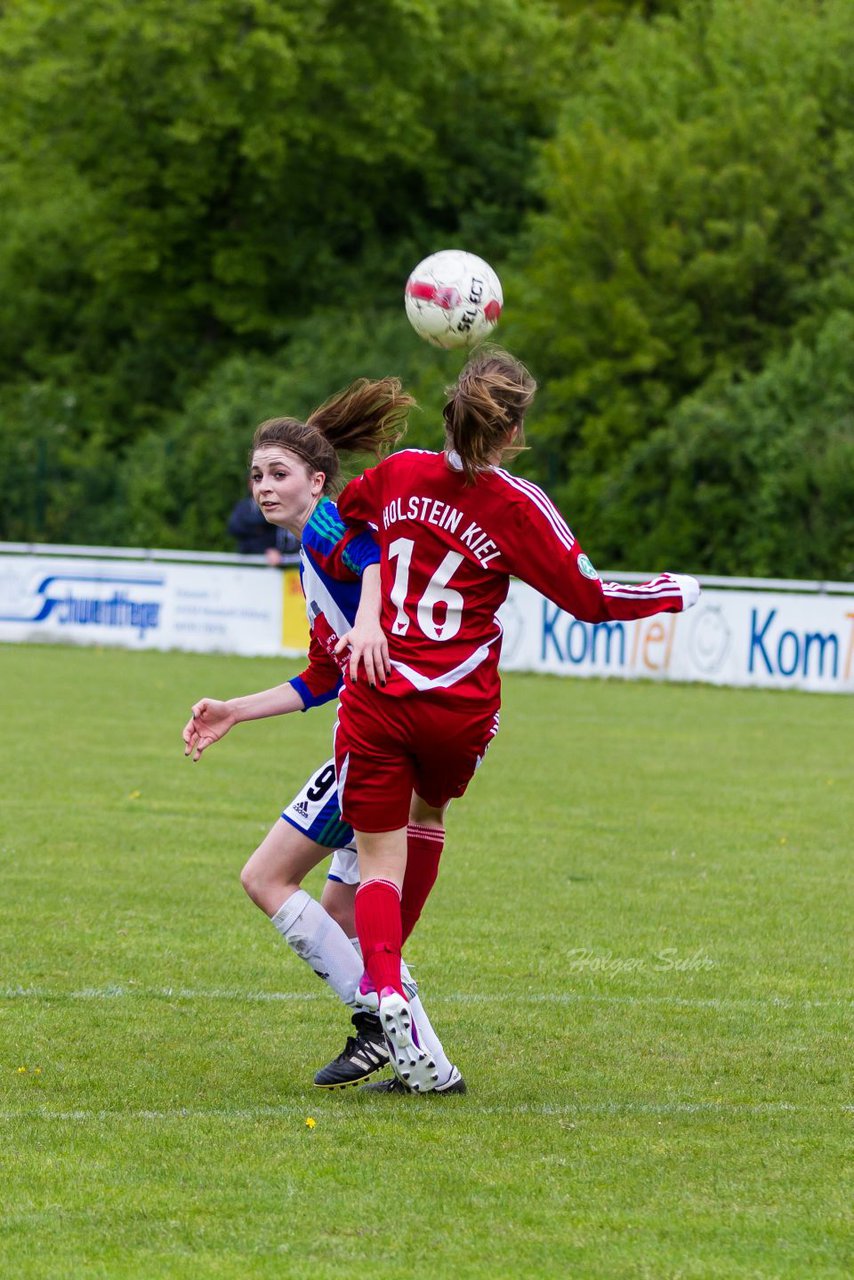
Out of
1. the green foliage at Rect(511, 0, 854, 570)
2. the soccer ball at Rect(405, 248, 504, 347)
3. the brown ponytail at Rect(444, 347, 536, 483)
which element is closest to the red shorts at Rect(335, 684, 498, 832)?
the brown ponytail at Rect(444, 347, 536, 483)

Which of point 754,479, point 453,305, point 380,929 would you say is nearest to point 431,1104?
point 380,929

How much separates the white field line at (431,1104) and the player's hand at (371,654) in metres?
1.15

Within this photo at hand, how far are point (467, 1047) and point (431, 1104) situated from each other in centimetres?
70

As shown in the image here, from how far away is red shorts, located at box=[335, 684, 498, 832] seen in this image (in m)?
4.90

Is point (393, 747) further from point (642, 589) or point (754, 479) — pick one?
point (754, 479)

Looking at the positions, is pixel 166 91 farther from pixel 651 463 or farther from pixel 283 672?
pixel 283 672

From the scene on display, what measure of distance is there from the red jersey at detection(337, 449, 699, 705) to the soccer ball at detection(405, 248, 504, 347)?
3.63 ft

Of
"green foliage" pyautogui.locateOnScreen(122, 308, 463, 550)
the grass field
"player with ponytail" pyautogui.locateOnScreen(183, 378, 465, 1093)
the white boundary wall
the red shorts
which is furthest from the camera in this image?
"green foliage" pyautogui.locateOnScreen(122, 308, 463, 550)

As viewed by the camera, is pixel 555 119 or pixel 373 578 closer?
pixel 373 578

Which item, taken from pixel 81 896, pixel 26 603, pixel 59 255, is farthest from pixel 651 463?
pixel 81 896

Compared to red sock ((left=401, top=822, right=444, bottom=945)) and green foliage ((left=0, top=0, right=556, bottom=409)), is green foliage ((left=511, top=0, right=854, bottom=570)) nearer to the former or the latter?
green foliage ((left=0, top=0, right=556, bottom=409))

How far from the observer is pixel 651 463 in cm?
2912

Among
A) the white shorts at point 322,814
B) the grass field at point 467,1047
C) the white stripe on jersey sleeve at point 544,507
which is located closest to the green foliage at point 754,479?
the grass field at point 467,1047

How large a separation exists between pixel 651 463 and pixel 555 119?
13.9m
